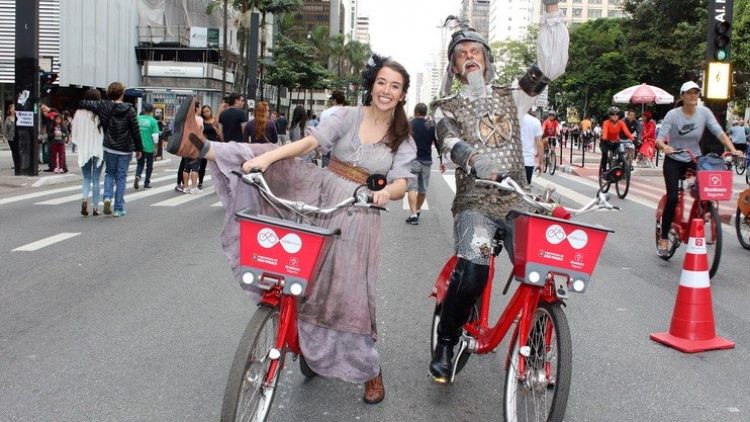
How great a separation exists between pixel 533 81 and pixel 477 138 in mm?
393

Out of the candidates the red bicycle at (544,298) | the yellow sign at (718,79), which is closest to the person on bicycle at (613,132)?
the yellow sign at (718,79)

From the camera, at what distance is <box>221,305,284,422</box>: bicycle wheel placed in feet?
9.96

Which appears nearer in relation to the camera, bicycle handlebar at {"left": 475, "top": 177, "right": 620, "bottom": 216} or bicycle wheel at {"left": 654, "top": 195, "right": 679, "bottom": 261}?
bicycle handlebar at {"left": 475, "top": 177, "right": 620, "bottom": 216}

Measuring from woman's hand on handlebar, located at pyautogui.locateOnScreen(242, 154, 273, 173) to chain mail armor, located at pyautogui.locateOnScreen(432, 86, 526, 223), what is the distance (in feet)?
3.05

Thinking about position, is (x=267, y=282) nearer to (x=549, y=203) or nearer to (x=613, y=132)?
(x=549, y=203)

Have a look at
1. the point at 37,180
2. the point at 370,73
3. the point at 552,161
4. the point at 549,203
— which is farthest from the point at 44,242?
the point at 552,161

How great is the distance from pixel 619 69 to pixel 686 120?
54664mm

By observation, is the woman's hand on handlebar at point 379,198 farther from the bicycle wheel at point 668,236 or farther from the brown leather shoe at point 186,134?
the bicycle wheel at point 668,236

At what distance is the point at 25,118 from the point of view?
56.2 ft

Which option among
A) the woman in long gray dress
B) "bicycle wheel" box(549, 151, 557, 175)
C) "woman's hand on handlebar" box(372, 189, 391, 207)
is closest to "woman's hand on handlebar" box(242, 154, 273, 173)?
the woman in long gray dress

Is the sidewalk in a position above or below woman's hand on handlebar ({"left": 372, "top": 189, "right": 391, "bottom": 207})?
below

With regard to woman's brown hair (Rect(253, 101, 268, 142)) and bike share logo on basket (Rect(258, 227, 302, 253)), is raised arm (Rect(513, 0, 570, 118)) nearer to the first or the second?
bike share logo on basket (Rect(258, 227, 302, 253))

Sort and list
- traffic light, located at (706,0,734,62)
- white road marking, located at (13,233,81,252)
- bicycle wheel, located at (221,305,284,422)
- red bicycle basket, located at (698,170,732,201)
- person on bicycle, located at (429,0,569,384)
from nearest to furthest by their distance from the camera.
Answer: bicycle wheel, located at (221,305,284,422) → person on bicycle, located at (429,0,569,384) → red bicycle basket, located at (698,170,732,201) → white road marking, located at (13,233,81,252) → traffic light, located at (706,0,734,62)

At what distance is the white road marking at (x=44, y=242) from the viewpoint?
8585mm
